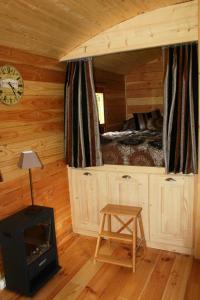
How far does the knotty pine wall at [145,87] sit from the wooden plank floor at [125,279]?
2.44 m

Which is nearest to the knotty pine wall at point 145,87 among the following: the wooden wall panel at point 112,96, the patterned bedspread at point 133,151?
the wooden wall panel at point 112,96

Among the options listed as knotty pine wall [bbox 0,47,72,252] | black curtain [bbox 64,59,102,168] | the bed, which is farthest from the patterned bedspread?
knotty pine wall [bbox 0,47,72,252]

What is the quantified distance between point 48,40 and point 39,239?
184 cm

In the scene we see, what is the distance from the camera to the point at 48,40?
2.37 metres

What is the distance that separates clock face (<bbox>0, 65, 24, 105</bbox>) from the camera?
7.09 ft

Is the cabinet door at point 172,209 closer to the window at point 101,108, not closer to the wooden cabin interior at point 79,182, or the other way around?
the wooden cabin interior at point 79,182

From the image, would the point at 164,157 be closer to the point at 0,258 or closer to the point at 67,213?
the point at 67,213

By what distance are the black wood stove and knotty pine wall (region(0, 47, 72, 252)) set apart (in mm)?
217

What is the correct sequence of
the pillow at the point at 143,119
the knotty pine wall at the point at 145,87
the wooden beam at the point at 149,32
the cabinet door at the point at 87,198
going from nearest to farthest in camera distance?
the wooden beam at the point at 149,32 → the cabinet door at the point at 87,198 → the pillow at the point at 143,119 → the knotty pine wall at the point at 145,87

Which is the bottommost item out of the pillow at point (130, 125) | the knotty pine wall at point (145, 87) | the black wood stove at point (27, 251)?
the black wood stove at point (27, 251)

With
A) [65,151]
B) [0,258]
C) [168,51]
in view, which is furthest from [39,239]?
[168,51]

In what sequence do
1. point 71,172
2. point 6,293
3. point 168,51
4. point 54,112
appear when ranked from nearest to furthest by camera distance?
point 6,293 → point 168,51 → point 54,112 → point 71,172

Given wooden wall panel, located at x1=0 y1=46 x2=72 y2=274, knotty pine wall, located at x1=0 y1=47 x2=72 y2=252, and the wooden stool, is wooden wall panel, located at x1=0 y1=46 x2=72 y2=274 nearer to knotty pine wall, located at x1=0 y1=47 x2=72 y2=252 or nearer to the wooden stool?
knotty pine wall, located at x1=0 y1=47 x2=72 y2=252

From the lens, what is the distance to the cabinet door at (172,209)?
248 centimetres
